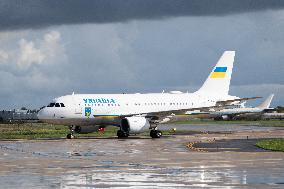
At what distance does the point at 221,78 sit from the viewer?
81.1 metres

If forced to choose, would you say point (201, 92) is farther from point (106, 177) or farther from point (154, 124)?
point (106, 177)

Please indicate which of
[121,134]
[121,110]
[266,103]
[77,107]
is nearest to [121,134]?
[121,134]

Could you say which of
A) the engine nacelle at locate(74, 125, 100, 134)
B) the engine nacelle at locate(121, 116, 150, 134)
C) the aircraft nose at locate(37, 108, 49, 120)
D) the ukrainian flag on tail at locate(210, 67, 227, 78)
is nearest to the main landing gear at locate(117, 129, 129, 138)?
the engine nacelle at locate(121, 116, 150, 134)

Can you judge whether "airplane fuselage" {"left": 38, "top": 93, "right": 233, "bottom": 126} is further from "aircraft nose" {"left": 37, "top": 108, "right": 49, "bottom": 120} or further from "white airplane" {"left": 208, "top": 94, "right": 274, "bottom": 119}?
"white airplane" {"left": 208, "top": 94, "right": 274, "bottom": 119}

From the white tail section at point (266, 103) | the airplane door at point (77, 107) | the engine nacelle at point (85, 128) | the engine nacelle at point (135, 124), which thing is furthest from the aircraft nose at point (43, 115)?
the white tail section at point (266, 103)

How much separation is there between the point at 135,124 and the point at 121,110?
3.68 metres

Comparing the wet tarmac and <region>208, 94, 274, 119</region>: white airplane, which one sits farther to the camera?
<region>208, 94, 274, 119</region>: white airplane

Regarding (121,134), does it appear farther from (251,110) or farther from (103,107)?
(251,110)

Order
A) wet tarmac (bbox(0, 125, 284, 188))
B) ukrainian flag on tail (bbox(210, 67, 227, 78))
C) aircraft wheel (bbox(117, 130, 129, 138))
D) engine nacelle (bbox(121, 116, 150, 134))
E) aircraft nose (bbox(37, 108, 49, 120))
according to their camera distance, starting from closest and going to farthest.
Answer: wet tarmac (bbox(0, 125, 284, 188)) → aircraft nose (bbox(37, 108, 49, 120)) → engine nacelle (bbox(121, 116, 150, 134)) → aircraft wheel (bbox(117, 130, 129, 138)) → ukrainian flag on tail (bbox(210, 67, 227, 78))

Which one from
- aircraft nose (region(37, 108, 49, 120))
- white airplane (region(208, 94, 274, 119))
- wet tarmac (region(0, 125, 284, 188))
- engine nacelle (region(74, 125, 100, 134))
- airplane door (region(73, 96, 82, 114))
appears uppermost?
white airplane (region(208, 94, 274, 119))

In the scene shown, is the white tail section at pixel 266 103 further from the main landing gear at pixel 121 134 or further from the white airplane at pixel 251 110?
the main landing gear at pixel 121 134

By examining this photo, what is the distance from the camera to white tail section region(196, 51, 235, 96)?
3142 inches

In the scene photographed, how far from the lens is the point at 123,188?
894 inches

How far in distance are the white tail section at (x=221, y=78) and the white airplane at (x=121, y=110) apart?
2.87 m
